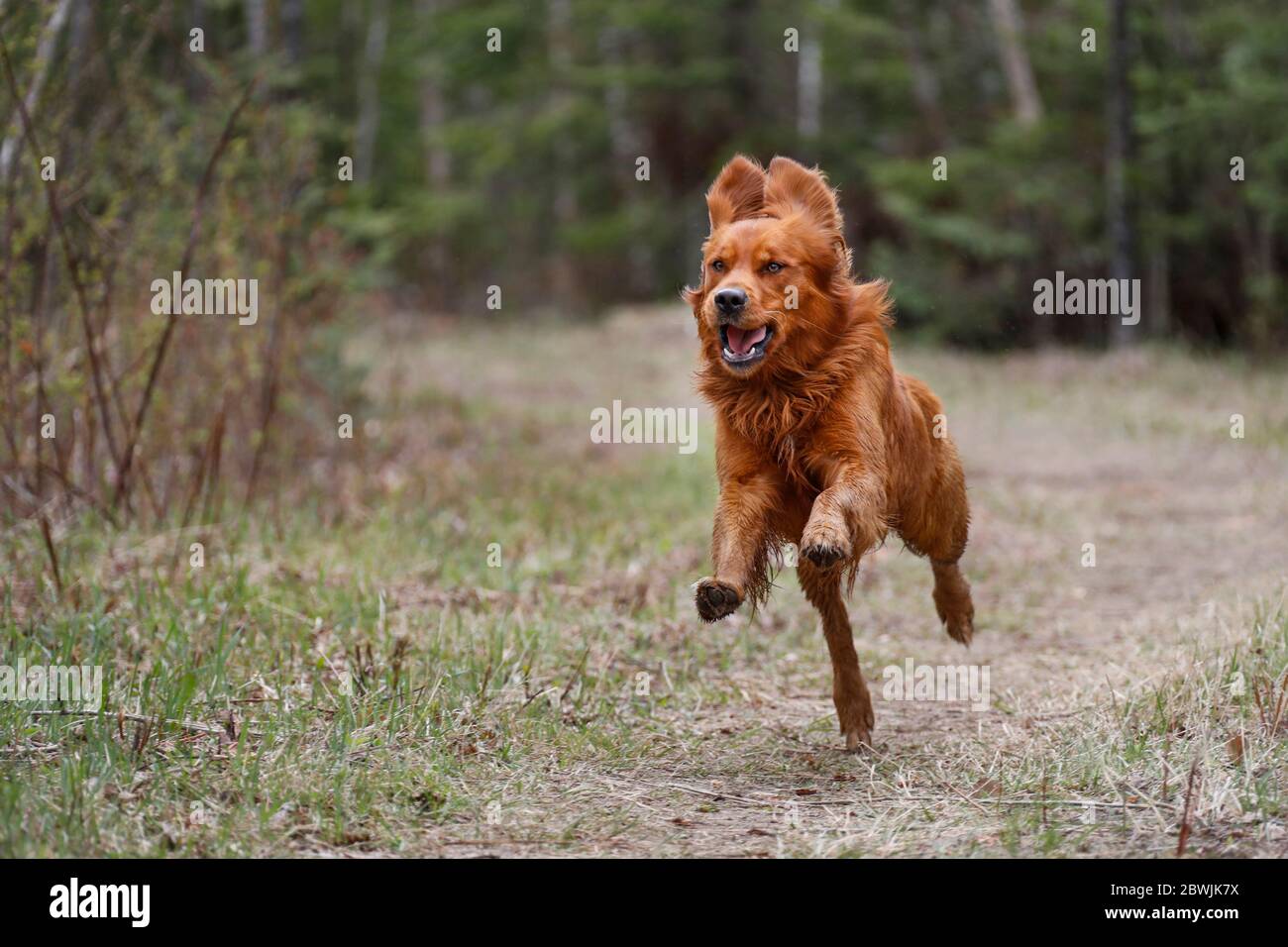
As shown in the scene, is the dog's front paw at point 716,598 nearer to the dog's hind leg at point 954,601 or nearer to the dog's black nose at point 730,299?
the dog's black nose at point 730,299

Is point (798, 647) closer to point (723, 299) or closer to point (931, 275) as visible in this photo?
point (723, 299)

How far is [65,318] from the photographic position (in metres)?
7.55

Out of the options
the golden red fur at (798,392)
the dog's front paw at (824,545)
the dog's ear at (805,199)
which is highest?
the dog's ear at (805,199)

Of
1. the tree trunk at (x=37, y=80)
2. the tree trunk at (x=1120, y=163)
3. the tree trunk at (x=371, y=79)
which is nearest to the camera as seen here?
the tree trunk at (x=37, y=80)

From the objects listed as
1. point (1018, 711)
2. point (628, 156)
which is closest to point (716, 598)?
point (1018, 711)

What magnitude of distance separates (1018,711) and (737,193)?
2.32 meters

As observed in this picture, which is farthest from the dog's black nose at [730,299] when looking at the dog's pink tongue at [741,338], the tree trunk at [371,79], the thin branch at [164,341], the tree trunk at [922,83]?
the tree trunk at [371,79]

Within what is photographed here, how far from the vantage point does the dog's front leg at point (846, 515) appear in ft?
13.5

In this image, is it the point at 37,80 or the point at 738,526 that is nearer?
the point at 738,526

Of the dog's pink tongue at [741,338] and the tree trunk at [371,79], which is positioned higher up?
the tree trunk at [371,79]

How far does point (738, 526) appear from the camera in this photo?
449cm

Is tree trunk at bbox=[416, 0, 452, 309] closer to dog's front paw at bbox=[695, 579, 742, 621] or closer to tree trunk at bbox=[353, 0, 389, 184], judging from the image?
tree trunk at bbox=[353, 0, 389, 184]

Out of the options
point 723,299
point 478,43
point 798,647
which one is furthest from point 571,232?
point 723,299

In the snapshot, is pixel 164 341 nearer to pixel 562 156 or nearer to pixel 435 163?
pixel 562 156
